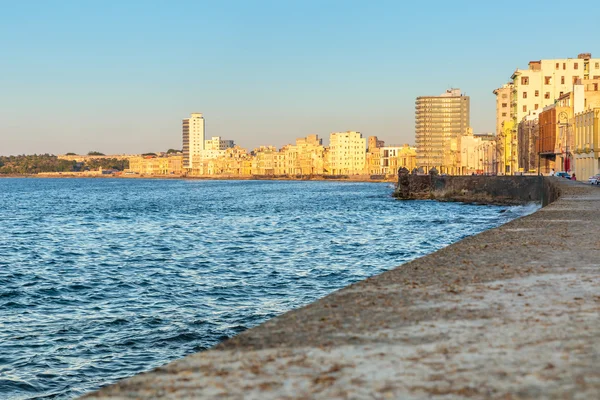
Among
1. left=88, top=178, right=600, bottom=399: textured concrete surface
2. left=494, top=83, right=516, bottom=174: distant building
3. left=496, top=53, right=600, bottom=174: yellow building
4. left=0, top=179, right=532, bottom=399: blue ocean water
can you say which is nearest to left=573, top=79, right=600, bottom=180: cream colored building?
left=0, top=179, right=532, bottom=399: blue ocean water

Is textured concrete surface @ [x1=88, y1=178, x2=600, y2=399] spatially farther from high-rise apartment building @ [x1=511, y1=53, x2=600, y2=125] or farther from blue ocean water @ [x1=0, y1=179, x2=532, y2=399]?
high-rise apartment building @ [x1=511, y1=53, x2=600, y2=125]

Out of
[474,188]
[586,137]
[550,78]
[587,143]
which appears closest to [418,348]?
[587,143]

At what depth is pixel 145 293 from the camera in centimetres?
2673

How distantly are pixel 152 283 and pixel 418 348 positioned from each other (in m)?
22.4

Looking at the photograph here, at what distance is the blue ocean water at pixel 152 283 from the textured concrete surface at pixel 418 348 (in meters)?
7.71

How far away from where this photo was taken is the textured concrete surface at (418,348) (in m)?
6.66

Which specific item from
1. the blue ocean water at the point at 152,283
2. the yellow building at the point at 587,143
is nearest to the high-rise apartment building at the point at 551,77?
the yellow building at the point at 587,143

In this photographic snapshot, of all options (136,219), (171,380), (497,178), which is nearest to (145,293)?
(171,380)

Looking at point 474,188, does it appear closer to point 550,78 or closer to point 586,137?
point 586,137

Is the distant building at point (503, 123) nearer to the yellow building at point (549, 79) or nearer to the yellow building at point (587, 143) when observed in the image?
the yellow building at point (549, 79)

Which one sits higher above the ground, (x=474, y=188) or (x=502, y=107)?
(x=502, y=107)

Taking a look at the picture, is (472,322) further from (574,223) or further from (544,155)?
(544,155)

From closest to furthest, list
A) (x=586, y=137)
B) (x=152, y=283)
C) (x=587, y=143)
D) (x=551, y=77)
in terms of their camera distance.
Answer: (x=152, y=283) < (x=587, y=143) < (x=586, y=137) < (x=551, y=77)

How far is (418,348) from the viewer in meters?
7.92
